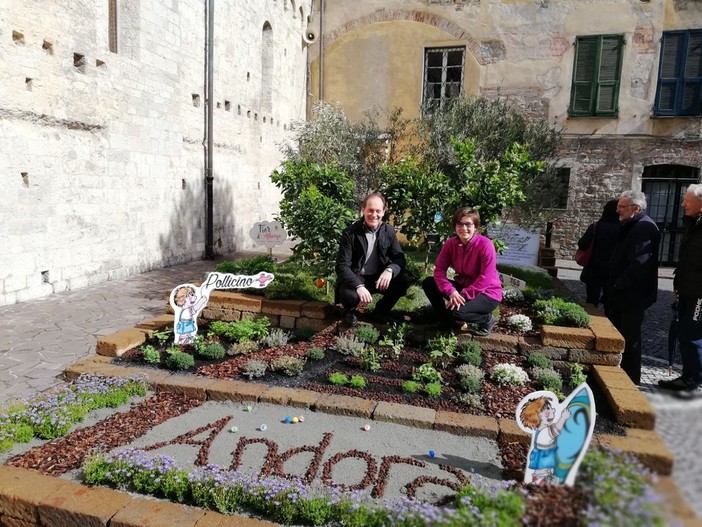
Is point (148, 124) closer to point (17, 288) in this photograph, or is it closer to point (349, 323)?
point (17, 288)

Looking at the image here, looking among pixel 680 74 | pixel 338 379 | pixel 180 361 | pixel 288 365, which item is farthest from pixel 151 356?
pixel 680 74

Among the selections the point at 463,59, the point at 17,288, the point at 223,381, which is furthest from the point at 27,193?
the point at 463,59

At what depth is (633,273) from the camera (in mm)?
5184

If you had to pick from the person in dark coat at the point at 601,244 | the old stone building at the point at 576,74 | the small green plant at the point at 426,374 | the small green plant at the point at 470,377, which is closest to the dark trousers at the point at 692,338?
the person in dark coat at the point at 601,244

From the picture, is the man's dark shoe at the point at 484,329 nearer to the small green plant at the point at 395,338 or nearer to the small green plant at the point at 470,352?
the small green plant at the point at 470,352

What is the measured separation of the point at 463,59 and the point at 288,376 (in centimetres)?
1328

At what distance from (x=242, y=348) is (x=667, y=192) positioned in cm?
1410

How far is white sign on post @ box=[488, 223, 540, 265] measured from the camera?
31.4 ft

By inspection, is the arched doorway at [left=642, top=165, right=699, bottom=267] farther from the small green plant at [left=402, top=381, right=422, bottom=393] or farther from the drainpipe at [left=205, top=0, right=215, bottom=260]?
the small green plant at [left=402, top=381, right=422, bottom=393]

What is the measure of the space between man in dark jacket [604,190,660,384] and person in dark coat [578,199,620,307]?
1210 millimetres

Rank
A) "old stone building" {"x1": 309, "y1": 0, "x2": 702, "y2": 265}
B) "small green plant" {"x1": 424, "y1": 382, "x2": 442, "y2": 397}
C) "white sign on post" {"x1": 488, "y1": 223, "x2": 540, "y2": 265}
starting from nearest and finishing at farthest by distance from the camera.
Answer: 1. "small green plant" {"x1": 424, "y1": 382, "x2": 442, "y2": 397}
2. "white sign on post" {"x1": 488, "y1": 223, "x2": 540, "y2": 265}
3. "old stone building" {"x1": 309, "y1": 0, "x2": 702, "y2": 265}

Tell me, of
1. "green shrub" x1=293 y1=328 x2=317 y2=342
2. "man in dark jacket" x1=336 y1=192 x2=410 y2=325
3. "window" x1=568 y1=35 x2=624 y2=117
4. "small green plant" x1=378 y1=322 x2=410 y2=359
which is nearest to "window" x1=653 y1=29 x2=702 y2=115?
"window" x1=568 y1=35 x2=624 y2=117

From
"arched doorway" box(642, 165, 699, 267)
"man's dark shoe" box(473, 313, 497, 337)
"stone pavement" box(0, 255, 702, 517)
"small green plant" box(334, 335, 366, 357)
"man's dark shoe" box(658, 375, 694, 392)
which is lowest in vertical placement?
"stone pavement" box(0, 255, 702, 517)

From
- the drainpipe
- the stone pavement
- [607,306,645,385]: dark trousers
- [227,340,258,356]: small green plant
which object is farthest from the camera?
the drainpipe
